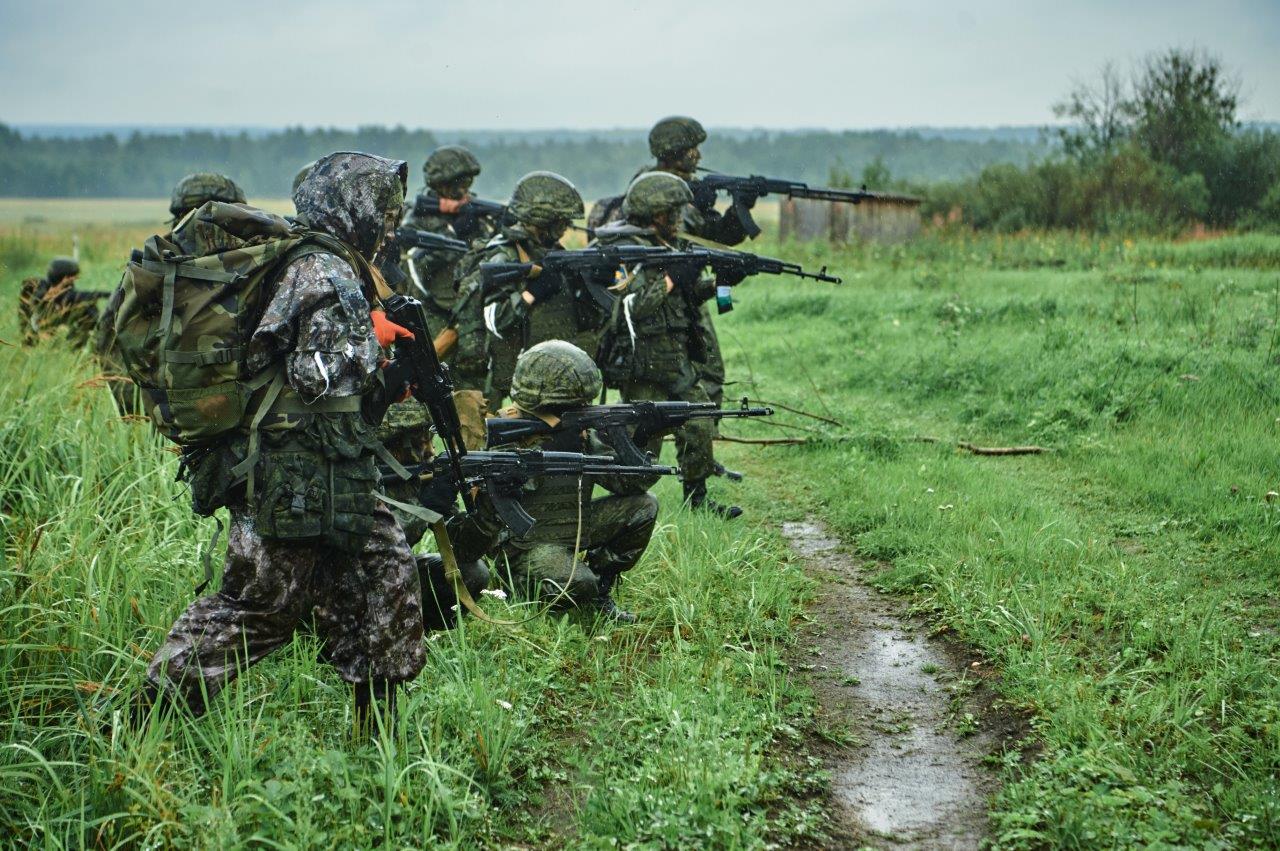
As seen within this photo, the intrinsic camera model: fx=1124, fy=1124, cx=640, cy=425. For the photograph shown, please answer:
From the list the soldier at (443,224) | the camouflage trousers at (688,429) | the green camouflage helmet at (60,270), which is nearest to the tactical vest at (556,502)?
the camouflage trousers at (688,429)

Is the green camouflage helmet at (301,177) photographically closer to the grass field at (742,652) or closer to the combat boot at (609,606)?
the grass field at (742,652)

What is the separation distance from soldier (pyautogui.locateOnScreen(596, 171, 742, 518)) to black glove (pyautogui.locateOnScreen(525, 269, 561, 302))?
438mm

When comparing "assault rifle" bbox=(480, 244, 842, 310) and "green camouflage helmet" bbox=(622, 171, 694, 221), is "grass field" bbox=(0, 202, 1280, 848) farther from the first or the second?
"green camouflage helmet" bbox=(622, 171, 694, 221)

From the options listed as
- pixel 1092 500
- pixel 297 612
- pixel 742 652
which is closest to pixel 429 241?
pixel 742 652

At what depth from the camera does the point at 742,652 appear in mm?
4781

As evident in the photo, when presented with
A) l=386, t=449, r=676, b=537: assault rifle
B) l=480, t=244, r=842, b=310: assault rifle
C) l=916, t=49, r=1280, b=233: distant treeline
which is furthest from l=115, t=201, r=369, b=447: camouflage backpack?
l=916, t=49, r=1280, b=233: distant treeline

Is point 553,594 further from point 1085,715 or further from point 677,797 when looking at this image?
point 1085,715

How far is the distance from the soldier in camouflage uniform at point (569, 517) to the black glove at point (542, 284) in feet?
6.01

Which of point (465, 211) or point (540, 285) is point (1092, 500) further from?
point (465, 211)

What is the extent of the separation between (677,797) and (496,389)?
13.9 ft

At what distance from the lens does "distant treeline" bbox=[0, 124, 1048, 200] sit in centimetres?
6050

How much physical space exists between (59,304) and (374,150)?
2146 inches

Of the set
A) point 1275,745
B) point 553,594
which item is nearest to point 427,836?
point 553,594

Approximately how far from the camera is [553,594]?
16.6ft
